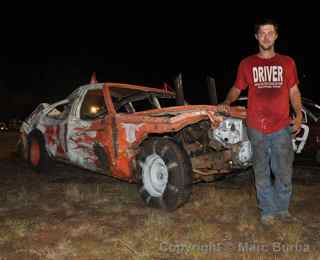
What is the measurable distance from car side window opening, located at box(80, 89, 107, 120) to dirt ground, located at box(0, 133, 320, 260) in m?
1.09

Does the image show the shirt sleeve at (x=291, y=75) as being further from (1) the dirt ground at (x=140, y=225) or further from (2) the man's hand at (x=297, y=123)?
(1) the dirt ground at (x=140, y=225)

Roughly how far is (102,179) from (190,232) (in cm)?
340

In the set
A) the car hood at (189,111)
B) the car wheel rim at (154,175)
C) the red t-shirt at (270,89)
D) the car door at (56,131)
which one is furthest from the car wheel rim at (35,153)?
the red t-shirt at (270,89)

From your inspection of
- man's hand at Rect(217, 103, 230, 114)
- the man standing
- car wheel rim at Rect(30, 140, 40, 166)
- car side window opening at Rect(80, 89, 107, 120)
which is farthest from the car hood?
car wheel rim at Rect(30, 140, 40, 166)

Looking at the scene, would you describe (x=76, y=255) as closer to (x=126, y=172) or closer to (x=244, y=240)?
(x=244, y=240)

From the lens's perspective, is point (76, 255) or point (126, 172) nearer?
point (76, 255)

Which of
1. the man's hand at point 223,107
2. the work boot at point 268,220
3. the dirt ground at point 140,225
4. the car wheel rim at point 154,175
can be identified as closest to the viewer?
the dirt ground at point 140,225

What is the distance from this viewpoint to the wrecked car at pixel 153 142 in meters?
4.66

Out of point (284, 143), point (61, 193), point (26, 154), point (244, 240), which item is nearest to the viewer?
point (244, 240)

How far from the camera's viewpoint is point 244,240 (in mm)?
3762

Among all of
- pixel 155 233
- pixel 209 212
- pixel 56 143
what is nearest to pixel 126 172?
pixel 209 212

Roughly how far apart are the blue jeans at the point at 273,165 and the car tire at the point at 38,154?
13.3 ft

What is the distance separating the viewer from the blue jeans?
424 centimetres

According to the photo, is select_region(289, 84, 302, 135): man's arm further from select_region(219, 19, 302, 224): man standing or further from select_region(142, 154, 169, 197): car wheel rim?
select_region(142, 154, 169, 197): car wheel rim
